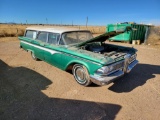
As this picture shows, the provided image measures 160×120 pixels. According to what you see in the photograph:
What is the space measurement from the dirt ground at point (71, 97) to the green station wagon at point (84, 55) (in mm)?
485

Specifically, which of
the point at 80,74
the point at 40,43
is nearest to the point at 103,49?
the point at 80,74

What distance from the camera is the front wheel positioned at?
4.00 meters

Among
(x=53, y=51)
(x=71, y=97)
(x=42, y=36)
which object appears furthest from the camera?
(x=42, y=36)

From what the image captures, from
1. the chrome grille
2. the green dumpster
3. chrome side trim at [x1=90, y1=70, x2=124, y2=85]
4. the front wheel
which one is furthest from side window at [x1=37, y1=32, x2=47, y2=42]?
the green dumpster

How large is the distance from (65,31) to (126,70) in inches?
94.3

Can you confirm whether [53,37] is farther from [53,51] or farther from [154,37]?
[154,37]

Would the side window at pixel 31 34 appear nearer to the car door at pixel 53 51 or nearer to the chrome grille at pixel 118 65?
the car door at pixel 53 51

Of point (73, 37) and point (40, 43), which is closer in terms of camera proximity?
point (73, 37)

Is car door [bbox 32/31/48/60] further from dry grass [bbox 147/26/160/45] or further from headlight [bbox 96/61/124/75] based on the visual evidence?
dry grass [bbox 147/26/160/45]

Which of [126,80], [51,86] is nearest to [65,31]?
[51,86]

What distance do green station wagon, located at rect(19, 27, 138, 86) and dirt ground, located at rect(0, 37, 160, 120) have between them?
1.59 feet

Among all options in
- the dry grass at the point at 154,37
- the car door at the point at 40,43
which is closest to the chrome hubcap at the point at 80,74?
the car door at the point at 40,43

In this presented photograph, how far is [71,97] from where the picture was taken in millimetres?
3701

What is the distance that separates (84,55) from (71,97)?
118cm
